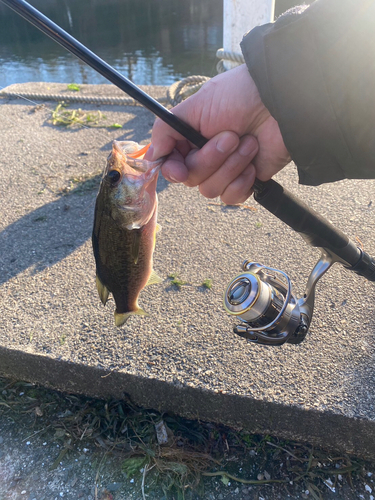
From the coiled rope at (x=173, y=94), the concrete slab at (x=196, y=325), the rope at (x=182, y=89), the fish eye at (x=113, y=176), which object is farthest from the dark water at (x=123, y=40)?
the fish eye at (x=113, y=176)

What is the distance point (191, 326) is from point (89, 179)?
90.1 inches

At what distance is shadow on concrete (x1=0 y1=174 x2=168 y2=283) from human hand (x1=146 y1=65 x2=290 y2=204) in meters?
1.66

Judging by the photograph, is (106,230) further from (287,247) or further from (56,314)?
(287,247)

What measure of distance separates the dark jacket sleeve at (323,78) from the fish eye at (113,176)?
28.9 inches

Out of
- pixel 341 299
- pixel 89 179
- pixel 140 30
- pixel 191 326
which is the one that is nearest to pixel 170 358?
pixel 191 326

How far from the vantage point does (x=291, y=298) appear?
1.84m

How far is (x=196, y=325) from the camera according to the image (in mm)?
→ 2461

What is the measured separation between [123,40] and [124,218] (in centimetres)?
1753

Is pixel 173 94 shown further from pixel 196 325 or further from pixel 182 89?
pixel 196 325

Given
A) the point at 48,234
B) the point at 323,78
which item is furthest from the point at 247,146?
the point at 48,234

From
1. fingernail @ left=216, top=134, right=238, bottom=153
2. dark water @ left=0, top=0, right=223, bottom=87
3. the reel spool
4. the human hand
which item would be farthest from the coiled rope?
dark water @ left=0, top=0, right=223, bottom=87

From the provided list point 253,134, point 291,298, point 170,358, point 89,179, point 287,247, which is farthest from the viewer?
point 89,179

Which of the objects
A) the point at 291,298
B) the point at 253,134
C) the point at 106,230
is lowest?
the point at 291,298

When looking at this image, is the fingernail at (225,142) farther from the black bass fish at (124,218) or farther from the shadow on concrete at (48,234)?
the shadow on concrete at (48,234)
